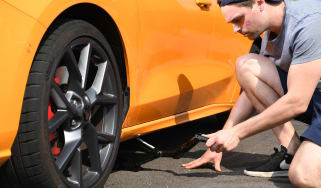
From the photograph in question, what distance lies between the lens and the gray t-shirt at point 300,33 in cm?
300

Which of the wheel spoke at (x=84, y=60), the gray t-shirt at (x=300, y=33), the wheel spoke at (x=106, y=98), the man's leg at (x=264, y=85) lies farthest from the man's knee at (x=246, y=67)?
the wheel spoke at (x=84, y=60)

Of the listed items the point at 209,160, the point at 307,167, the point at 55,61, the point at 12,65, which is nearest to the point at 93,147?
the point at 55,61

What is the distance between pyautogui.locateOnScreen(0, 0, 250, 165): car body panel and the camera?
2344mm

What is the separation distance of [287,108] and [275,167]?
0.55 metres

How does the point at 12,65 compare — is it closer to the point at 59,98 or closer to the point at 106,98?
the point at 59,98

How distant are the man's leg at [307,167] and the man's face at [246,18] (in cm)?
64

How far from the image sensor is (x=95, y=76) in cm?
311

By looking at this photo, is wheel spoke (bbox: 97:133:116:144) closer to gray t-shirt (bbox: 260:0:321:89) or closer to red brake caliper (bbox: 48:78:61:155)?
red brake caliper (bbox: 48:78:61:155)

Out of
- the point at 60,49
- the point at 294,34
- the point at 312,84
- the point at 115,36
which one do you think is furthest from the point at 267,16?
the point at 60,49

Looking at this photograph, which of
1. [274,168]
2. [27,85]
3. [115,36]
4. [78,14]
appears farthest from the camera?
[274,168]

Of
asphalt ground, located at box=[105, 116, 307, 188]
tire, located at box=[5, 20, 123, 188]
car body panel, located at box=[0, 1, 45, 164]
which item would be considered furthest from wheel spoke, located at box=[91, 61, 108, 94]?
car body panel, located at box=[0, 1, 45, 164]

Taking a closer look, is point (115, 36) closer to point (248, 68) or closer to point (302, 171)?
point (248, 68)

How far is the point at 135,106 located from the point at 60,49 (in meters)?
0.77

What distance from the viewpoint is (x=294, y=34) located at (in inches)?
120
